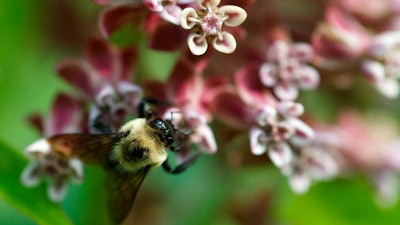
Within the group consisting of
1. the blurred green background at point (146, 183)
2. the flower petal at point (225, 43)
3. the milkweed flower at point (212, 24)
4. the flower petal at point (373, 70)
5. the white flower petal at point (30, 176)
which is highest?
the milkweed flower at point (212, 24)

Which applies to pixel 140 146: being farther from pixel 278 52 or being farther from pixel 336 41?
pixel 336 41

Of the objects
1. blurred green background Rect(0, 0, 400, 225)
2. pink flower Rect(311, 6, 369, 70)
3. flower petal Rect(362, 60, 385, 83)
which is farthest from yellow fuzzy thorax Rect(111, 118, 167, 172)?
flower petal Rect(362, 60, 385, 83)

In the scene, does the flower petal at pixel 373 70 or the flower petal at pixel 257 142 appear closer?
the flower petal at pixel 257 142

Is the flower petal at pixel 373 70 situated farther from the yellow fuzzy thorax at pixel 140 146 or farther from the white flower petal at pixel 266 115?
the yellow fuzzy thorax at pixel 140 146

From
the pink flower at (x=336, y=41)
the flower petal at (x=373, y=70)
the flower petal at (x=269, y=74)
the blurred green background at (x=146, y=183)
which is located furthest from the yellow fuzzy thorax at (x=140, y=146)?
the flower petal at (x=373, y=70)

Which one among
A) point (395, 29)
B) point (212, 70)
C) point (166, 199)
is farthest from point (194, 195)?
point (395, 29)

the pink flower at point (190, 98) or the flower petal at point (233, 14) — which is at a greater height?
the flower petal at point (233, 14)

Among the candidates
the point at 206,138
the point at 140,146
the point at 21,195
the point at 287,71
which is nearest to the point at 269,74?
the point at 287,71

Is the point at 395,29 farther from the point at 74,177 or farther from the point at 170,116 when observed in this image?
the point at 74,177
